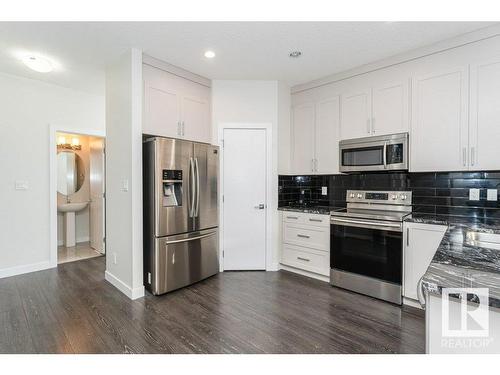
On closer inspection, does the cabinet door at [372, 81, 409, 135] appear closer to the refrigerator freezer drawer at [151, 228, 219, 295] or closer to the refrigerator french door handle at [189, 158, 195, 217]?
the refrigerator french door handle at [189, 158, 195, 217]

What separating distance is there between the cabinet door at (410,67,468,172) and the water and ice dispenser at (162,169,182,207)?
2.54 m

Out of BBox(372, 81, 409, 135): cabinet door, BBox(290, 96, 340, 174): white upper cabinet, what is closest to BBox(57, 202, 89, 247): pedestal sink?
BBox(290, 96, 340, 174): white upper cabinet

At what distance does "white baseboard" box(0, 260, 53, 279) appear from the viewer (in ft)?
11.0

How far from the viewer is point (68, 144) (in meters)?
4.82

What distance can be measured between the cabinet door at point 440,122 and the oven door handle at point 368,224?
677 mm

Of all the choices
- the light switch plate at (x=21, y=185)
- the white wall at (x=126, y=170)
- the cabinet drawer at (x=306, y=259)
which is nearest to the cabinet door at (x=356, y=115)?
the cabinet drawer at (x=306, y=259)

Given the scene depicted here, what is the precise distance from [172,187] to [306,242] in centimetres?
180

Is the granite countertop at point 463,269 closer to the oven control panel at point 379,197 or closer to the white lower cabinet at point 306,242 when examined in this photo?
the oven control panel at point 379,197

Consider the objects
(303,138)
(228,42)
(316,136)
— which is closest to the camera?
(228,42)

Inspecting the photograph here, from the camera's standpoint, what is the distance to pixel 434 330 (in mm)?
879

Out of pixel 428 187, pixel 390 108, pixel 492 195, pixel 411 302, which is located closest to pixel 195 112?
pixel 390 108

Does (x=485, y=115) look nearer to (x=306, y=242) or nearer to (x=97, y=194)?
(x=306, y=242)

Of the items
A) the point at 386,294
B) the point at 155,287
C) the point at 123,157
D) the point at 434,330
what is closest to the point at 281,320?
the point at 386,294
